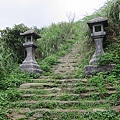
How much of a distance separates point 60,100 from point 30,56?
2.50m

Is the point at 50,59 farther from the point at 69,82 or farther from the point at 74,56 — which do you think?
the point at 69,82

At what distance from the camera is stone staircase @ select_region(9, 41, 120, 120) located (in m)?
3.39

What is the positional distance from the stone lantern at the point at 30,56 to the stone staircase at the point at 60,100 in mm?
738

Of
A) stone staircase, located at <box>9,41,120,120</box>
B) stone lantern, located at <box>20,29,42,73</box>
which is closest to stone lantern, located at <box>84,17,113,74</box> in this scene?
stone staircase, located at <box>9,41,120,120</box>

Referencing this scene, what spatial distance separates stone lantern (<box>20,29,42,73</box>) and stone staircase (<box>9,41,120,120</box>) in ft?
2.42

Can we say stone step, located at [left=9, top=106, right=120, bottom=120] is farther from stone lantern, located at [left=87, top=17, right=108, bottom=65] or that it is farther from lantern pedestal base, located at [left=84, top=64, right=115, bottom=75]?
stone lantern, located at [left=87, top=17, right=108, bottom=65]

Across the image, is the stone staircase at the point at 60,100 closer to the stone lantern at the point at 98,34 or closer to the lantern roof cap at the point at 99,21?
the stone lantern at the point at 98,34

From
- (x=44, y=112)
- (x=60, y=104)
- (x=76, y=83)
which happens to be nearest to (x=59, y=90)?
(x=76, y=83)

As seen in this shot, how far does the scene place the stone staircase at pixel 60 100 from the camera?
339cm

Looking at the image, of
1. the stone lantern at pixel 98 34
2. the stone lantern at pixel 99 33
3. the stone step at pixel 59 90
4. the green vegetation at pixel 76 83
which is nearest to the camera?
the green vegetation at pixel 76 83

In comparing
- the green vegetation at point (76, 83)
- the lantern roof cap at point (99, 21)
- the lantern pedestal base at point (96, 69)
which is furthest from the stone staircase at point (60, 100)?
the lantern roof cap at point (99, 21)

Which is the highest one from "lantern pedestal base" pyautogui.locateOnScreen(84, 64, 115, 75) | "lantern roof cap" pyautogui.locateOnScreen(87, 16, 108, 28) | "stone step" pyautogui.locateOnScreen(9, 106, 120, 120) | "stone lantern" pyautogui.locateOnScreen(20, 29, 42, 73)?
"lantern roof cap" pyautogui.locateOnScreen(87, 16, 108, 28)

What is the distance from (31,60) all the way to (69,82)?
1.66m

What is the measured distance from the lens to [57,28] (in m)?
10.3
